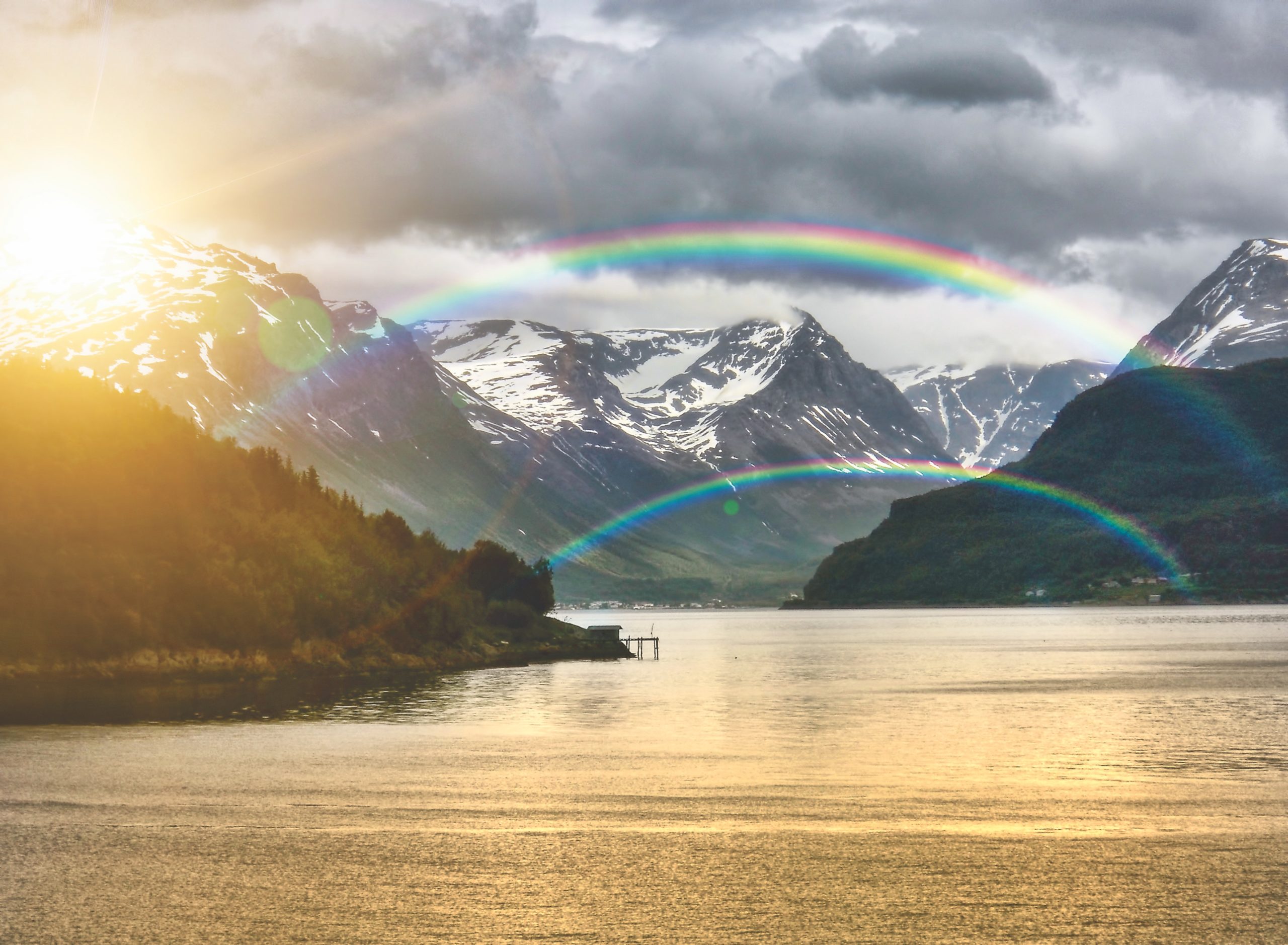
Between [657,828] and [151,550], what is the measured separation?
112611 mm

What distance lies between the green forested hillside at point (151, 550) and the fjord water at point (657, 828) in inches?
2010

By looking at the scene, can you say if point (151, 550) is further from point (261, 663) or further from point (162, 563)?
point (261, 663)

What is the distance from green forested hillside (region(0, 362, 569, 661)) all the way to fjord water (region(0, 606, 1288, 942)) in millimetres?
51057

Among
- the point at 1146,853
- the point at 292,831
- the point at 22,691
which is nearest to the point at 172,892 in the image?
the point at 292,831

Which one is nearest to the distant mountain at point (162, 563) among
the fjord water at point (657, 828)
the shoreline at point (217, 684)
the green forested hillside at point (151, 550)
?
the green forested hillside at point (151, 550)

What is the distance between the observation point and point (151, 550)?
475 ft

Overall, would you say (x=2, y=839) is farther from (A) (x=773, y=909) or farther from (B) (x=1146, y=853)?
(B) (x=1146, y=853)

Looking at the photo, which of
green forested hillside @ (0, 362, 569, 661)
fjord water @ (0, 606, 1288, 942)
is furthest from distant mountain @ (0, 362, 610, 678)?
fjord water @ (0, 606, 1288, 942)

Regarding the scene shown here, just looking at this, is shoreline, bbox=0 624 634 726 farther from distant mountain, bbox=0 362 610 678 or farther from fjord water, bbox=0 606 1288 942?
fjord water, bbox=0 606 1288 942

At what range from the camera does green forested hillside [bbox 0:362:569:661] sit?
13262cm

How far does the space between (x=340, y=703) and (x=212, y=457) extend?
2783 inches

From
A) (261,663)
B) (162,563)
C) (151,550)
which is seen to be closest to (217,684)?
(261,663)

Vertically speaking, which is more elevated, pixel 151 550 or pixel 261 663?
pixel 151 550

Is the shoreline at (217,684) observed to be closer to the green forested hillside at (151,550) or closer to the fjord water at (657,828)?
the green forested hillside at (151,550)
